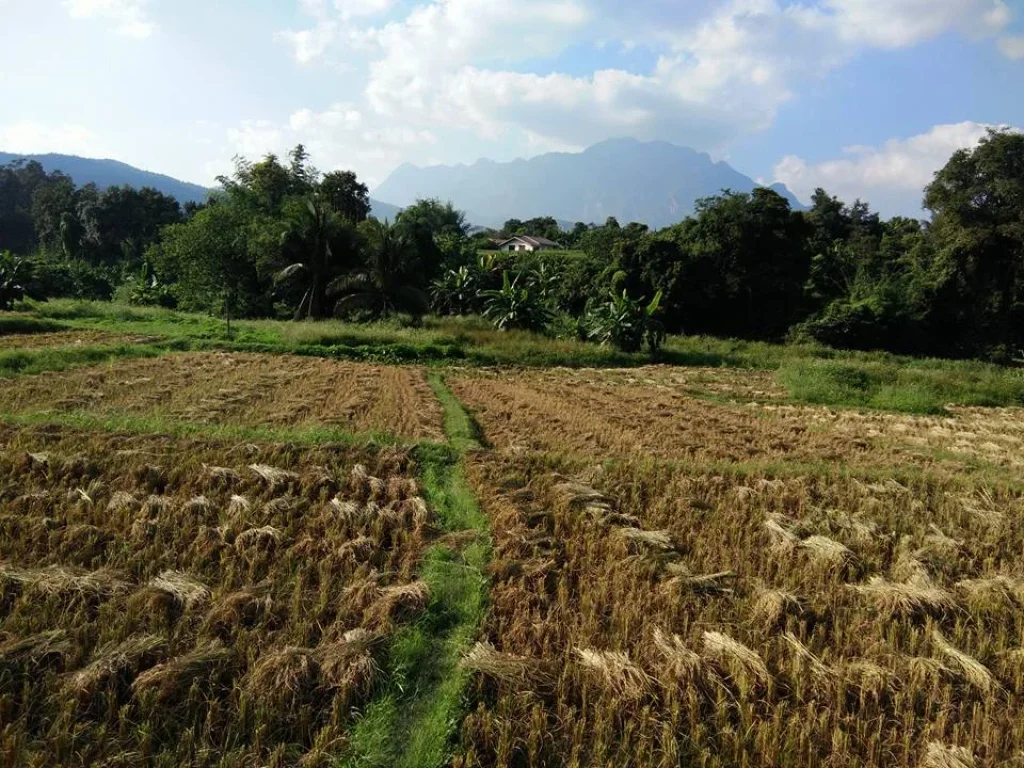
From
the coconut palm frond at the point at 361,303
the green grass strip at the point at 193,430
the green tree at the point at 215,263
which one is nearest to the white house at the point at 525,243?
the green tree at the point at 215,263

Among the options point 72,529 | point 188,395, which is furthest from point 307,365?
point 72,529

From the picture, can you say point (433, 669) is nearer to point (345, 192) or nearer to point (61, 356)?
point (61, 356)

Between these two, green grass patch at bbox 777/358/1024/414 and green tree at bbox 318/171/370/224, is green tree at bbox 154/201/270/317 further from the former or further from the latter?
green grass patch at bbox 777/358/1024/414

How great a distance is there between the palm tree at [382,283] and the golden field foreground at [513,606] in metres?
15.6

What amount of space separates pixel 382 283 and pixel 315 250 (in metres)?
3.17

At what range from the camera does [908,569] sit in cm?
475

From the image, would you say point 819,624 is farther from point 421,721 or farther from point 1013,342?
point 1013,342

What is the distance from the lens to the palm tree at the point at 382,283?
74.4 feet

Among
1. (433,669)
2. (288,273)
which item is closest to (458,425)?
(433,669)

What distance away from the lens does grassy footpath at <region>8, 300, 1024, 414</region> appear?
14.2 meters

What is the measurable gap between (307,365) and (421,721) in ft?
40.6

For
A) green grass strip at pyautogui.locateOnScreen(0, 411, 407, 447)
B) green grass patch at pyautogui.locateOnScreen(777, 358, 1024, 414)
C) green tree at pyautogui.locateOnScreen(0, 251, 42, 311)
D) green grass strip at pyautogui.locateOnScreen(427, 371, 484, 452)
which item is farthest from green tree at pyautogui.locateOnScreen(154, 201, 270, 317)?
green grass patch at pyautogui.locateOnScreen(777, 358, 1024, 414)

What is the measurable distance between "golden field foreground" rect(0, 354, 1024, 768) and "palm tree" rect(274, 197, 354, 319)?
1667cm

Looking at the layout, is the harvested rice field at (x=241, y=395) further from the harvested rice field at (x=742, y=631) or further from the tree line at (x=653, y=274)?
the tree line at (x=653, y=274)
